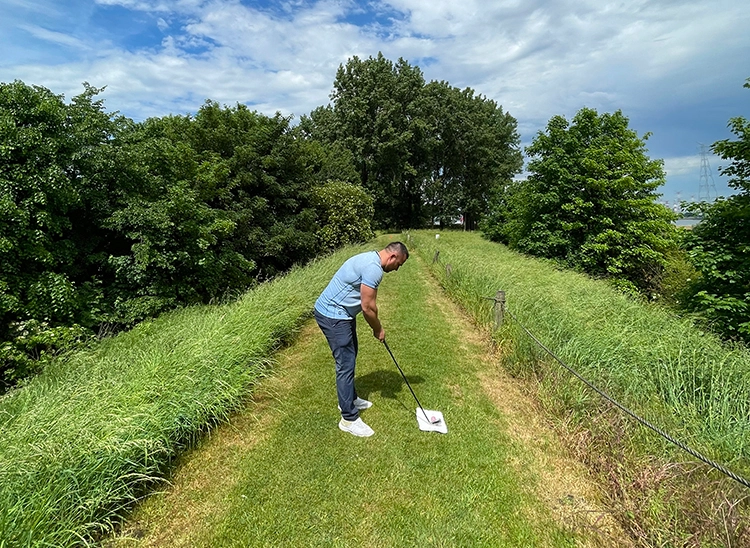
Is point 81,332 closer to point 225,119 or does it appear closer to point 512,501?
point 512,501

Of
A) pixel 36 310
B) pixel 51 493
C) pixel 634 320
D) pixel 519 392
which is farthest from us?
pixel 36 310

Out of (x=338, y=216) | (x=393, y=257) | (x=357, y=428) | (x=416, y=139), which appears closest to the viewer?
(x=393, y=257)

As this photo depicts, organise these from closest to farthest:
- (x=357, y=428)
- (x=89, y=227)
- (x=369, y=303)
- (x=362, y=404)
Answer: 1. (x=369, y=303)
2. (x=357, y=428)
3. (x=362, y=404)
4. (x=89, y=227)

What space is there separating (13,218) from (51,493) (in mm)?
5491

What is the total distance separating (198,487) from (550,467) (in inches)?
118

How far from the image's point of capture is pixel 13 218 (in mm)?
5742

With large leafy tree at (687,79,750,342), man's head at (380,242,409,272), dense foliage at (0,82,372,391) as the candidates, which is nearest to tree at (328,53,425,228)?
dense foliage at (0,82,372,391)

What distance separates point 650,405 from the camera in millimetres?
3211

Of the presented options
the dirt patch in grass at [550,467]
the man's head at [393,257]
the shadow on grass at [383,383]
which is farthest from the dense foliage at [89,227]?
the dirt patch in grass at [550,467]

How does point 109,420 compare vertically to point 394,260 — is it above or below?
below

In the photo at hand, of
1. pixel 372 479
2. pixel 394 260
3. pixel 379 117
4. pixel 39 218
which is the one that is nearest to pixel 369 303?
pixel 394 260

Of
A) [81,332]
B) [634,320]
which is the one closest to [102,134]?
[81,332]

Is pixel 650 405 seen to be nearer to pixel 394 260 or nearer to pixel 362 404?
pixel 394 260

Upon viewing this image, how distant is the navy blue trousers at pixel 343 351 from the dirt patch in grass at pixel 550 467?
166 centimetres
